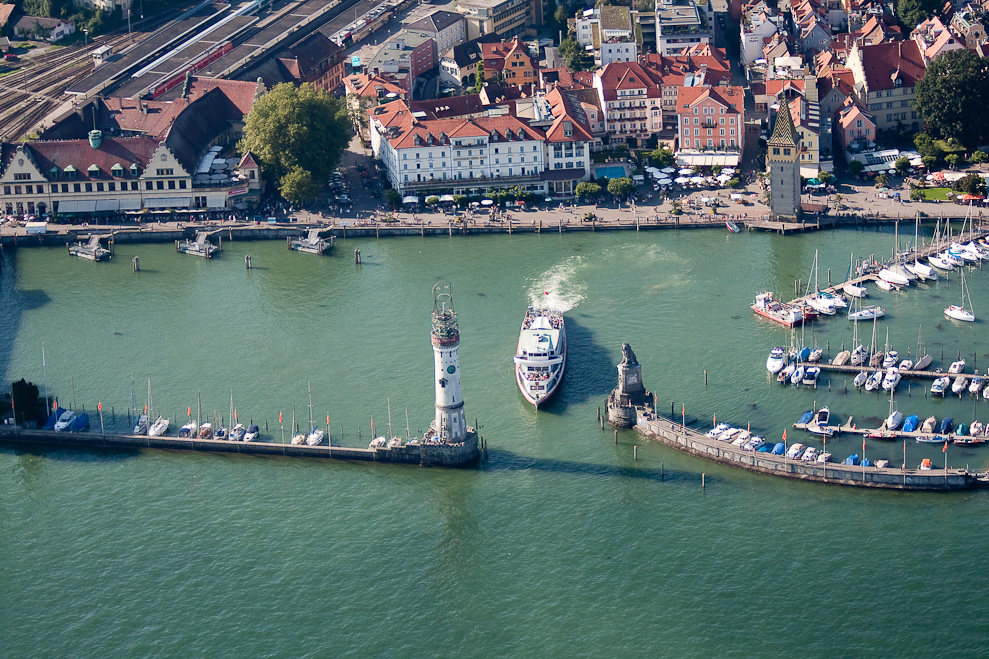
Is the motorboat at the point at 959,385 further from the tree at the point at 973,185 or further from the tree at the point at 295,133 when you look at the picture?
the tree at the point at 295,133

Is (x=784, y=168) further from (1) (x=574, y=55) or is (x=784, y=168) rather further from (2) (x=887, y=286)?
(1) (x=574, y=55)

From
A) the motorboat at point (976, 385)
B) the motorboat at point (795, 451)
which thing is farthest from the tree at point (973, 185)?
the motorboat at point (795, 451)

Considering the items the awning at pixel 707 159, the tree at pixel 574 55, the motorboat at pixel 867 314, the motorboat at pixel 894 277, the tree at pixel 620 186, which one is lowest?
the motorboat at pixel 867 314

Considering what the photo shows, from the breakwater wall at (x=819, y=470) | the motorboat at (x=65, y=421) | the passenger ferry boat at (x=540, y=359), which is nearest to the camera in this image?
the breakwater wall at (x=819, y=470)

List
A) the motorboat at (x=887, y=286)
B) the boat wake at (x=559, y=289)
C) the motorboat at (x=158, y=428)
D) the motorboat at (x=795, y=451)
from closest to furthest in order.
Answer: the motorboat at (x=795, y=451), the motorboat at (x=158, y=428), the boat wake at (x=559, y=289), the motorboat at (x=887, y=286)

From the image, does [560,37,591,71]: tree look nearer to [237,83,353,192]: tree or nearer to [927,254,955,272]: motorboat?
[237,83,353,192]: tree

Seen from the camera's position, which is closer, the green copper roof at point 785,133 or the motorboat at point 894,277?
the motorboat at point 894,277

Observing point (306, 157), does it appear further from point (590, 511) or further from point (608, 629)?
point (608, 629)

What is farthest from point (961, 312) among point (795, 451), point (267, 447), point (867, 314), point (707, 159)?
point (267, 447)
